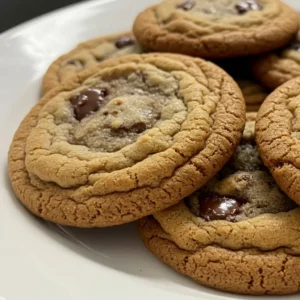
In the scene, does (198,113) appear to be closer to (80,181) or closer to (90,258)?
(80,181)

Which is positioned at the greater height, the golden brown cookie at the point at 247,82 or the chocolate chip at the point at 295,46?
the chocolate chip at the point at 295,46

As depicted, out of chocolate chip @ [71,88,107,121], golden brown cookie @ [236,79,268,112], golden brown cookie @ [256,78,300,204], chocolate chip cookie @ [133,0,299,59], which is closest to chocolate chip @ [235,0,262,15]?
chocolate chip cookie @ [133,0,299,59]

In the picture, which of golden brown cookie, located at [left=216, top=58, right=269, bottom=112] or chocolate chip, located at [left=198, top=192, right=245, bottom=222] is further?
golden brown cookie, located at [left=216, top=58, right=269, bottom=112]

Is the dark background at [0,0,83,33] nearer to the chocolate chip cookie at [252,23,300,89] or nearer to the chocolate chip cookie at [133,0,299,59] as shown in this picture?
the chocolate chip cookie at [133,0,299,59]

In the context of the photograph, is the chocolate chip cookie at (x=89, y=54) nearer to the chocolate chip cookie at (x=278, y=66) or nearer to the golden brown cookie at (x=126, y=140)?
the golden brown cookie at (x=126, y=140)

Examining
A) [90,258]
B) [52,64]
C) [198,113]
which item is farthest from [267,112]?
[52,64]

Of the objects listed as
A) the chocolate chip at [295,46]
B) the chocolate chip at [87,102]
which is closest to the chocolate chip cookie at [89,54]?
the chocolate chip at [87,102]
